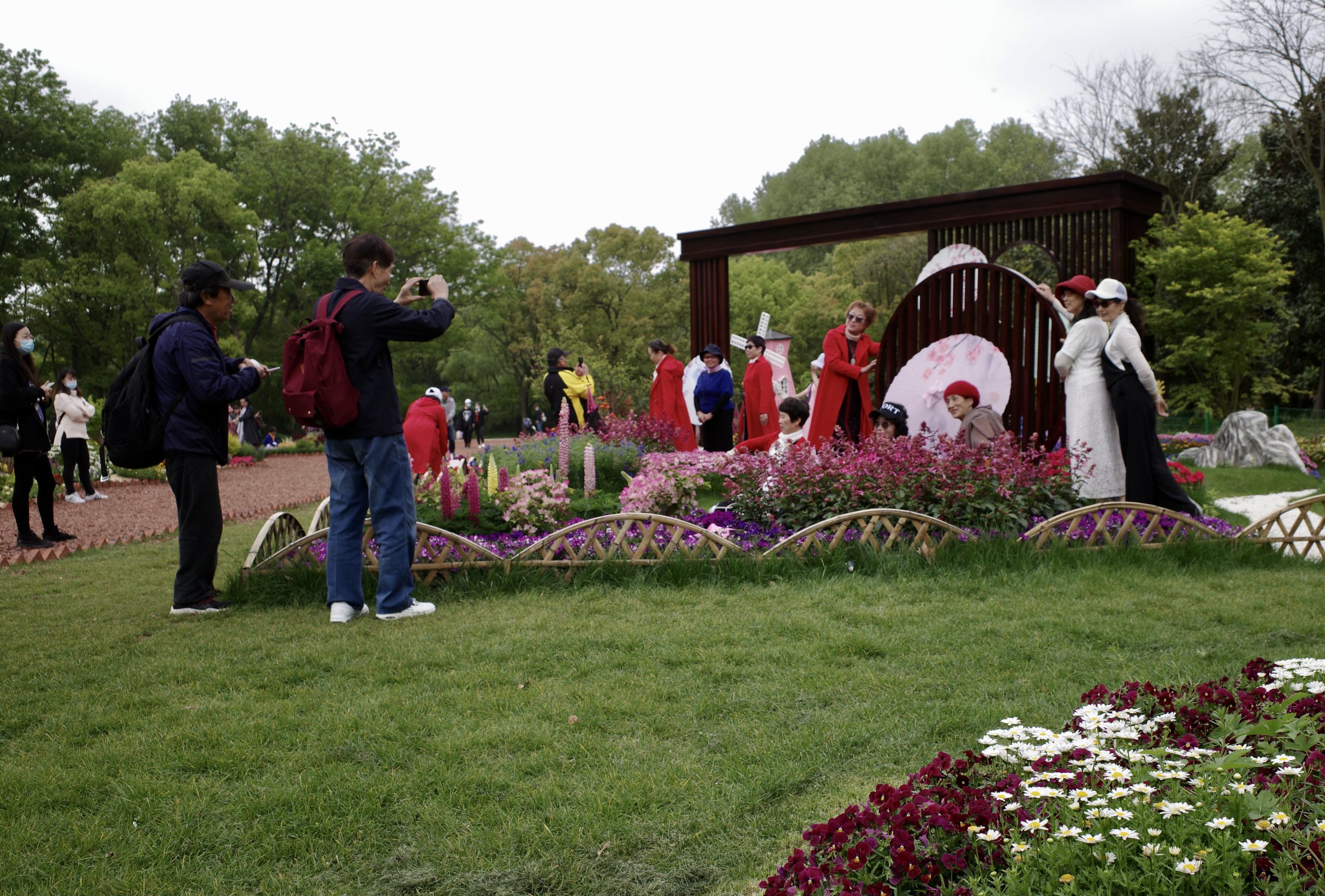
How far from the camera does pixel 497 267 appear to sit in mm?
41781

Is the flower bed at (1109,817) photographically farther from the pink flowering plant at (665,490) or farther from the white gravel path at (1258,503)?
the white gravel path at (1258,503)

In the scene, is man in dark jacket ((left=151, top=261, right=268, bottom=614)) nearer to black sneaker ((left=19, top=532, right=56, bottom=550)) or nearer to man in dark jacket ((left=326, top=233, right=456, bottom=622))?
man in dark jacket ((left=326, top=233, right=456, bottom=622))

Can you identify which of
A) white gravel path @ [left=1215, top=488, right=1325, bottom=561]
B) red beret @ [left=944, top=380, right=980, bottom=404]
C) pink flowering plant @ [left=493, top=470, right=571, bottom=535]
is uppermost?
red beret @ [left=944, top=380, right=980, bottom=404]

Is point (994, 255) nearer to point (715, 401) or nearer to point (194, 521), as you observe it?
point (715, 401)

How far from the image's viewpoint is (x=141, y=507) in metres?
12.2

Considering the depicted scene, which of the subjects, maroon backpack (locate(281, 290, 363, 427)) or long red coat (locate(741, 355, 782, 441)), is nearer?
maroon backpack (locate(281, 290, 363, 427))

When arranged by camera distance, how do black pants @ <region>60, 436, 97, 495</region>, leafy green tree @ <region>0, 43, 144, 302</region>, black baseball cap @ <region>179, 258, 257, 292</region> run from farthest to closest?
1. leafy green tree @ <region>0, 43, 144, 302</region>
2. black pants @ <region>60, 436, 97, 495</region>
3. black baseball cap @ <region>179, 258, 257, 292</region>

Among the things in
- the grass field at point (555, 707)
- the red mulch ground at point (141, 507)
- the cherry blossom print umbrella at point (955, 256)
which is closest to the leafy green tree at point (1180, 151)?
the cherry blossom print umbrella at point (955, 256)

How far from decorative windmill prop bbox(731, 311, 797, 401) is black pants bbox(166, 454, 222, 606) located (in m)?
9.67

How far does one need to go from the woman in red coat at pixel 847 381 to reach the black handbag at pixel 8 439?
22.9 feet

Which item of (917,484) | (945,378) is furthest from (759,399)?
(917,484)

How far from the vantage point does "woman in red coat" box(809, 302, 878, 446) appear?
9.01m

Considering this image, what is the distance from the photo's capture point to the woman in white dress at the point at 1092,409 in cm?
698

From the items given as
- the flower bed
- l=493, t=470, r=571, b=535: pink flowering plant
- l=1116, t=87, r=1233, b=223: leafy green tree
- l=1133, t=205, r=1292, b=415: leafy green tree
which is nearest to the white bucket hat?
l=493, t=470, r=571, b=535: pink flowering plant
